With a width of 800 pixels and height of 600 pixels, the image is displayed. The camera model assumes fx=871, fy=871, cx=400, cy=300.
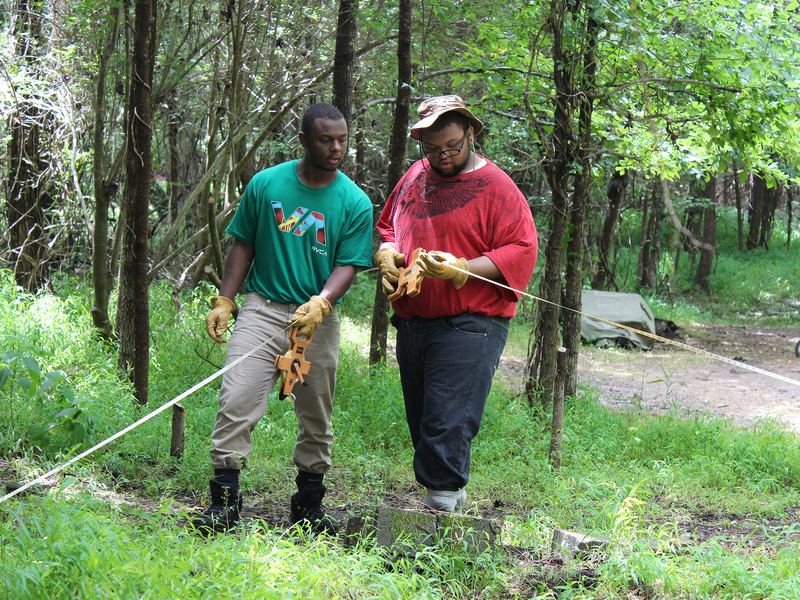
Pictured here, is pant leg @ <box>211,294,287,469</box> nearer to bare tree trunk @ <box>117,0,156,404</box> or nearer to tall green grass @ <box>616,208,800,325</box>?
bare tree trunk @ <box>117,0,156,404</box>

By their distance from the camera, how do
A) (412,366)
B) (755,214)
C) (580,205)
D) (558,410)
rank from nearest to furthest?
1. (412,366)
2. (558,410)
3. (580,205)
4. (755,214)

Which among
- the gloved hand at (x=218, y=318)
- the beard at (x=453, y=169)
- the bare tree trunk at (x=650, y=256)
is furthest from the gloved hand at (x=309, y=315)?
the bare tree trunk at (x=650, y=256)

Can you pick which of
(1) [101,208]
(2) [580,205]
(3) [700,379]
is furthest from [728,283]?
(1) [101,208]

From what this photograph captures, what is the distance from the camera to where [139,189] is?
20.4ft

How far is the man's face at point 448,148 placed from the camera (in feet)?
13.0

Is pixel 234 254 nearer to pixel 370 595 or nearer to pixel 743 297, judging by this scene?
pixel 370 595

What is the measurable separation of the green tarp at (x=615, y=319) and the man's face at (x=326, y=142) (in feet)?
31.2

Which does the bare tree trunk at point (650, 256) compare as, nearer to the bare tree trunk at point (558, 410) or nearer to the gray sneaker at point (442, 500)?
the bare tree trunk at point (558, 410)

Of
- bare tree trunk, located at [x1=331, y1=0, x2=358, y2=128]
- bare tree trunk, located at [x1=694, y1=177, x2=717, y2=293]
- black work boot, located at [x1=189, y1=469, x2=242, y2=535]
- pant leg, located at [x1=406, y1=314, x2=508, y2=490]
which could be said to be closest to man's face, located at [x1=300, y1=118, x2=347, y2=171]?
pant leg, located at [x1=406, y1=314, x2=508, y2=490]

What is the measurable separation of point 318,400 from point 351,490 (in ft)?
3.84

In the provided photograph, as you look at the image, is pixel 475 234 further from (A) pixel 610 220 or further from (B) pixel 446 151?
(A) pixel 610 220

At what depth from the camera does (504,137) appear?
12.6 metres

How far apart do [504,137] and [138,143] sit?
24.4 feet

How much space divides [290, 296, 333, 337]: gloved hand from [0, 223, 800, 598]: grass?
3.03 ft
